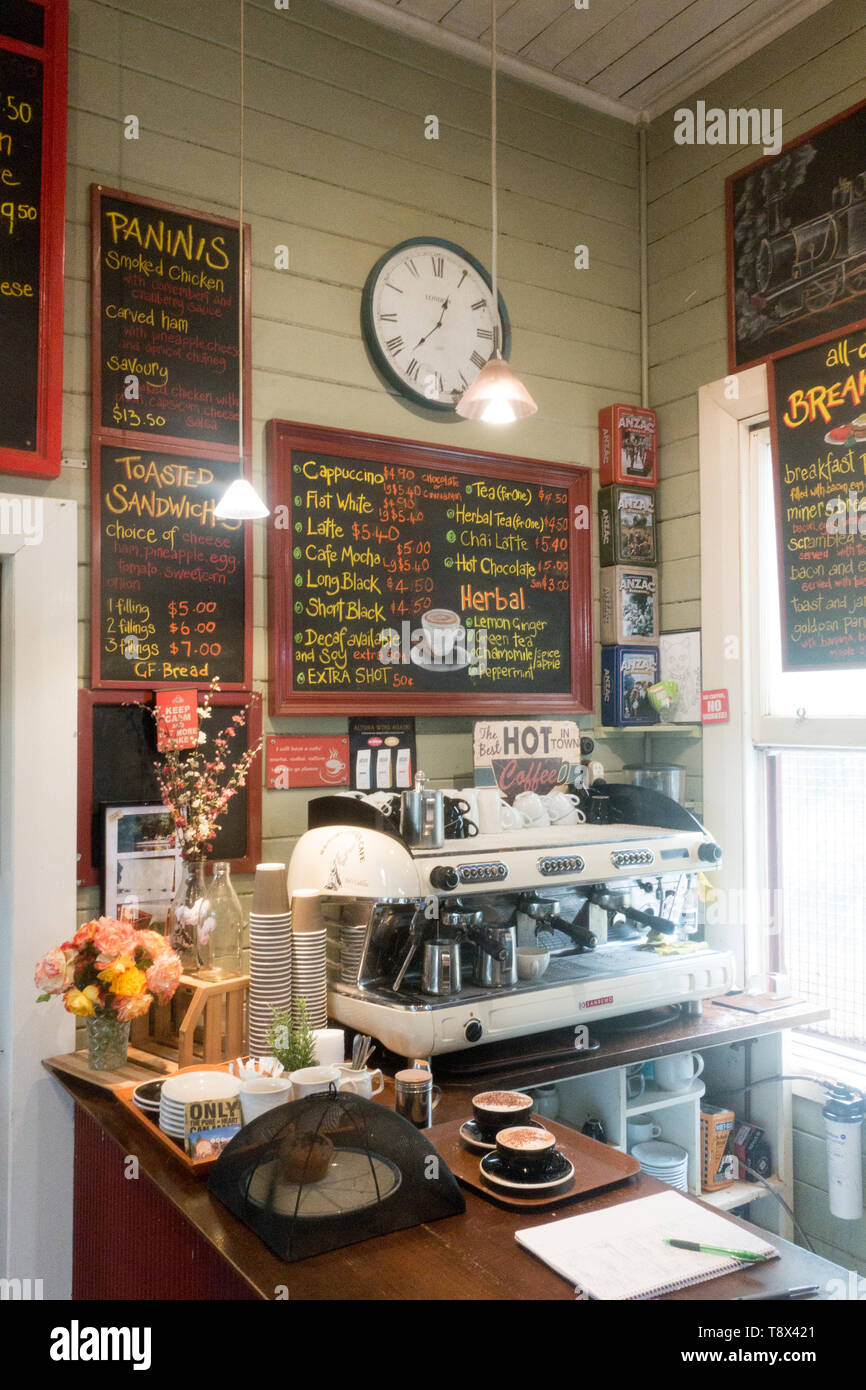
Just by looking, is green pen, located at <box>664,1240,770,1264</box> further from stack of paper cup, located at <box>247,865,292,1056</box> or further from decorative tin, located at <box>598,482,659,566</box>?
decorative tin, located at <box>598,482,659,566</box>

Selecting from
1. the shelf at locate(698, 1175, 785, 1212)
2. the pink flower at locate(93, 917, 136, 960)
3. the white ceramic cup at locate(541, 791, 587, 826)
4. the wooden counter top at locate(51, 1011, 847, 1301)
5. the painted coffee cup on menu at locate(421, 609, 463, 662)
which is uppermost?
the painted coffee cup on menu at locate(421, 609, 463, 662)

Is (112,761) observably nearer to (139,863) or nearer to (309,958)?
(139,863)

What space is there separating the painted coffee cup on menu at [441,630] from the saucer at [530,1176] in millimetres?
1588

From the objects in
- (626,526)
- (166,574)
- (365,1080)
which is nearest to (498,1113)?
(365,1080)

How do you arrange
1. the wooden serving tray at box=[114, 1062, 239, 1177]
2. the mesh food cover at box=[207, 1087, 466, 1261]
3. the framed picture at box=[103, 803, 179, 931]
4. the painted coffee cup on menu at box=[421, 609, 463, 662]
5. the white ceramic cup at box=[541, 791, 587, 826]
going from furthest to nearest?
1. the painted coffee cup on menu at box=[421, 609, 463, 662]
2. the white ceramic cup at box=[541, 791, 587, 826]
3. the framed picture at box=[103, 803, 179, 931]
4. the wooden serving tray at box=[114, 1062, 239, 1177]
5. the mesh food cover at box=[207, 1087, 466, 1261]

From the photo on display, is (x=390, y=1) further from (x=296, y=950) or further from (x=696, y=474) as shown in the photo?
(x=296, y=950)

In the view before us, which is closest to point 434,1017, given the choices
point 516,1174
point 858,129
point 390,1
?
point 516,1174

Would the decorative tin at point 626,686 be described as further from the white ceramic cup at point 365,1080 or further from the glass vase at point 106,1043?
the glass vase at point 106,1043

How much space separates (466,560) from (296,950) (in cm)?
135

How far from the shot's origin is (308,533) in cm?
268

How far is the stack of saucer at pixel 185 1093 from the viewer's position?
1726mm

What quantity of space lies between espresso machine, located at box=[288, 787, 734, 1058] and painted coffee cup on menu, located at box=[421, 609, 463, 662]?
629 mm

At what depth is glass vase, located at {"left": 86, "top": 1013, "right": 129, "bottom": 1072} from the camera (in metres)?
2.08

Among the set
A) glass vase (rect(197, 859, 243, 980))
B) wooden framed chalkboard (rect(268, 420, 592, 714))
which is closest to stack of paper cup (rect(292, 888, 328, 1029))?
glass vase (rect(197, 859, 243, 980))
